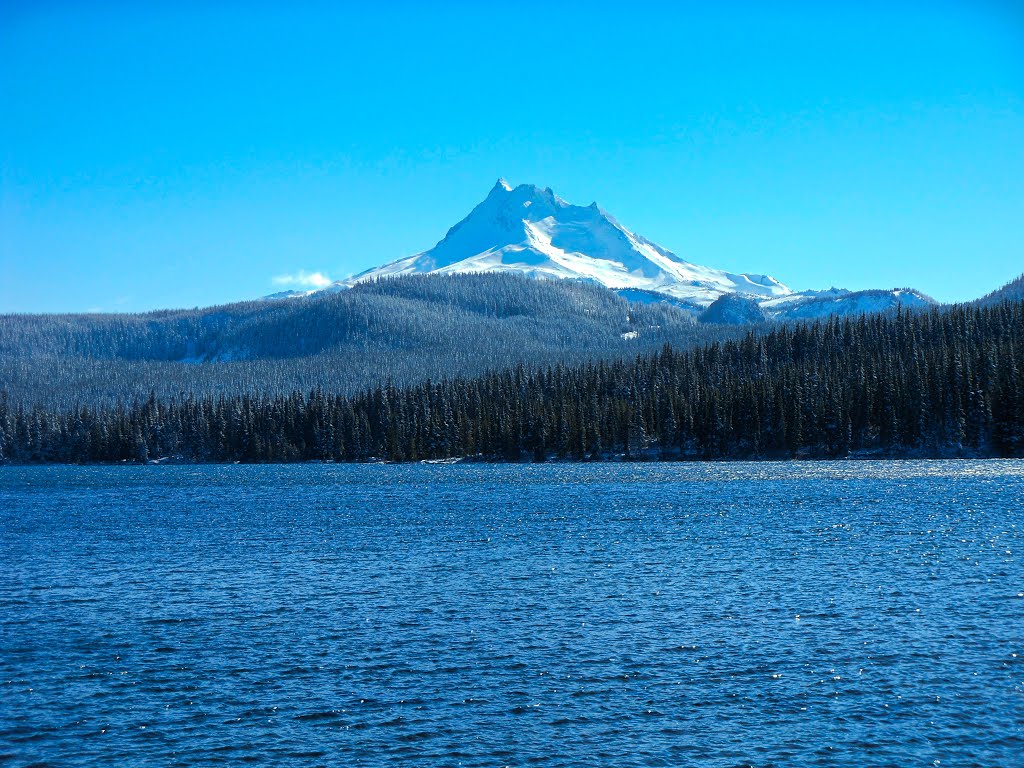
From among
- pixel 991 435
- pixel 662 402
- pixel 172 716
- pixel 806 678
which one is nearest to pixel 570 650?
pixel 806 678

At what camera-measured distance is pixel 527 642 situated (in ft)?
124

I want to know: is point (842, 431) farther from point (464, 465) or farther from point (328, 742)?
point (328, 742)

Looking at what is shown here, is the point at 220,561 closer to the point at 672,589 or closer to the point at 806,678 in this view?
the point at 672,589

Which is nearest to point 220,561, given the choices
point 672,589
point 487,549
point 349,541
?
point 349,541

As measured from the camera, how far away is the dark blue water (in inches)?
1063

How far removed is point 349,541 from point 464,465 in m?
113

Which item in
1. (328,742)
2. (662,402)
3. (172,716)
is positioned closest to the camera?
(328,742)

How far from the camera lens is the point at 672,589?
4753 centimetres

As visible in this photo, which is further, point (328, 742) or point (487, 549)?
point (487, 549)

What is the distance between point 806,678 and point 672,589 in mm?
15695

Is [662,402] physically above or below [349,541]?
above

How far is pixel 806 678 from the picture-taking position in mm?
31953

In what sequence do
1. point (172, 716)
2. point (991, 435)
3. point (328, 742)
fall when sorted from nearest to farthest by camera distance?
point (328, 742)
point (172, 716)
point (991, 435)

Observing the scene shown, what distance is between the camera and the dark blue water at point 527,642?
27000mm
